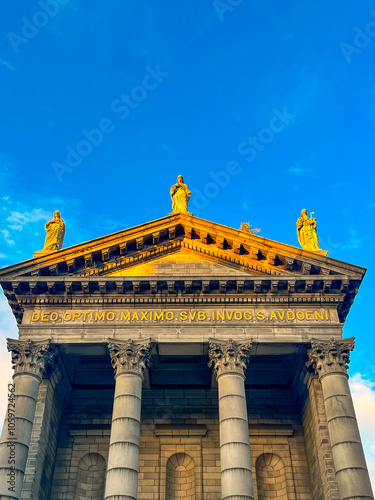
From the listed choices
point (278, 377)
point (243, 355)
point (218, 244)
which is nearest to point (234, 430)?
point (243, 355)

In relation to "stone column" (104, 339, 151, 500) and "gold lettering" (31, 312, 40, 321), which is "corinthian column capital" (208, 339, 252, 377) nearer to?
"stone column" (104, 339, 151, 500)

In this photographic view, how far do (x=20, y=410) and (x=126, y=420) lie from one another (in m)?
4.28

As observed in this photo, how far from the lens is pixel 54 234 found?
28.4 m

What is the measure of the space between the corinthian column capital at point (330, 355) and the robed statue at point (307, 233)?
479cm

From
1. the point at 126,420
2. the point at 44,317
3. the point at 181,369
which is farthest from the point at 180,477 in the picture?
the point at 44,317

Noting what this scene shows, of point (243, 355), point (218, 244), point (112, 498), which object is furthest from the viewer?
point (218, 244)

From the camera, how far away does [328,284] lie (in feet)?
83.1

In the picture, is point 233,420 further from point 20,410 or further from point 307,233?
point 307,233

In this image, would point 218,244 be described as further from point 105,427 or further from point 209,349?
point 105,427

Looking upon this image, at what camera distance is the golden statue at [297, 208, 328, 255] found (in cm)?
2767

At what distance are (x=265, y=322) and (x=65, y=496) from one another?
12.0m

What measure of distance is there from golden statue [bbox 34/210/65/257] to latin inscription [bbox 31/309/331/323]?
340cm

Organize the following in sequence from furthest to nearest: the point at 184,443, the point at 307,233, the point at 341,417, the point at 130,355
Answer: the point at 307,233 < the point at 184,443 < the point at 130,355 < the point at 341,417

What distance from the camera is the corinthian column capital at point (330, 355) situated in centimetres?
2388
